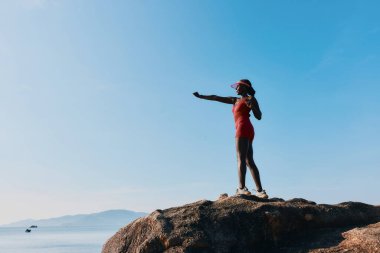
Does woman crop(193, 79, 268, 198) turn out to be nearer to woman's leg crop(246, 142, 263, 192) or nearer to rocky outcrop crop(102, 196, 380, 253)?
woman's leg crop(246, 142, 263, 192)

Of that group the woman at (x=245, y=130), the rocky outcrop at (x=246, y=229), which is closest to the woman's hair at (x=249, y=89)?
the woman at (x=245, y=130)

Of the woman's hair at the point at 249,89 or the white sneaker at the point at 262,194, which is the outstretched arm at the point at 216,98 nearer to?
the woman's hair at the point at 249,89

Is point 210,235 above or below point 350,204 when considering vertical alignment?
below

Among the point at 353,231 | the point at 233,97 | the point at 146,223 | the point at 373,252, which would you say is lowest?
the point at 373,252

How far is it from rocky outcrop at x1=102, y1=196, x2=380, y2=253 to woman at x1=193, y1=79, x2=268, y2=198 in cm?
116

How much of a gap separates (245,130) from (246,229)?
2794mm

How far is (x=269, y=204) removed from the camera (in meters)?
7.54

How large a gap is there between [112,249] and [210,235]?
2.12 metres

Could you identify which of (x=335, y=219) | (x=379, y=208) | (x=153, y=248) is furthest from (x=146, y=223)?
(x=379, y=208)

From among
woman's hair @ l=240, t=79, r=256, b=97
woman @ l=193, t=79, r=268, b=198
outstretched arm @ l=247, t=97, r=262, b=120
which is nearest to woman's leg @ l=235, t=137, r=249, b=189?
woman @ l=193, t=79, r=268, b=198

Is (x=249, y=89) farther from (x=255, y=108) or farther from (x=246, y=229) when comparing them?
(x=246, y=229)

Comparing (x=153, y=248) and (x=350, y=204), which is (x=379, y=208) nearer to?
(x=350, y=204)

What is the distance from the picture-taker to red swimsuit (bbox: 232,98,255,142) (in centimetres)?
929

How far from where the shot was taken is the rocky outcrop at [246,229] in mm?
6598
